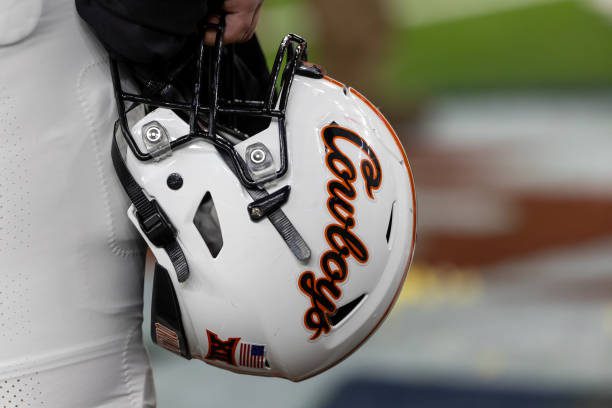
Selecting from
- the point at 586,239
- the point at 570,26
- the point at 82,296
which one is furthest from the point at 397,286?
the point at 570,26

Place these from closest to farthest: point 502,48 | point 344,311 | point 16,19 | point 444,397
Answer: point 16,19
point 344,311
point 444,397
point 502,48

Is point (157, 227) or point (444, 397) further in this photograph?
point (444, 397)

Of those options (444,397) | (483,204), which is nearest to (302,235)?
(444,397)

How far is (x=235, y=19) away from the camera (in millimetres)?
1188

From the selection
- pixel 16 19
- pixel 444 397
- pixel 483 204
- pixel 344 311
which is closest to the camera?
pixel 16 19

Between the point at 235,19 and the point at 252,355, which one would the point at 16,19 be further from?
the point at 252,355

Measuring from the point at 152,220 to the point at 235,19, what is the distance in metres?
0.28

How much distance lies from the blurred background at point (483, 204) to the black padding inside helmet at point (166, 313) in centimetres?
136

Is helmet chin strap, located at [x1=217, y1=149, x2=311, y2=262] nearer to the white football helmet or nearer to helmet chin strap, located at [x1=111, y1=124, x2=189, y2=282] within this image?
the white football helmet

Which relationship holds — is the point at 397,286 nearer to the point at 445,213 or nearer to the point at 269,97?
the point at 269,97

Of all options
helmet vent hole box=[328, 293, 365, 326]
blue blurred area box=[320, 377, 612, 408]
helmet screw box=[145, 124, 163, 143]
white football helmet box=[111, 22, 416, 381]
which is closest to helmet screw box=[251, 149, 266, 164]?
white football helmet box=[111, 22, 416, 381]

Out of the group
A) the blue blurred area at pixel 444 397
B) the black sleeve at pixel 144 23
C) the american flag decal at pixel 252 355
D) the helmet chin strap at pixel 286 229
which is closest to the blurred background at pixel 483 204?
the blue blurred area at pixel 444 397

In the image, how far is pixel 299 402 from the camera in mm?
2539

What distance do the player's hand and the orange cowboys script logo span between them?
0.17 metres
